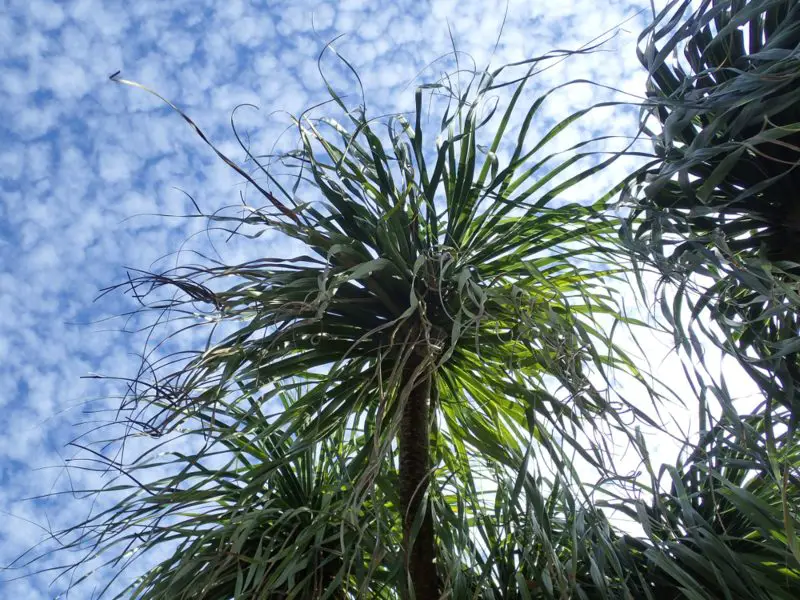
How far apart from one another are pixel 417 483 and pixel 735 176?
89 cm

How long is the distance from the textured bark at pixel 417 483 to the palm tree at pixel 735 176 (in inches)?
21.9

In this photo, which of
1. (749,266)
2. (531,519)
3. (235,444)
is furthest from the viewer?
(235,444)

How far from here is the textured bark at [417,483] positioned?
1705 mm

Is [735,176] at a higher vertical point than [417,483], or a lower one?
higher

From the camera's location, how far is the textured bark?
1.71 m

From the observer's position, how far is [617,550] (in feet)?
5.58

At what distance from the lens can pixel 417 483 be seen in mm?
1809

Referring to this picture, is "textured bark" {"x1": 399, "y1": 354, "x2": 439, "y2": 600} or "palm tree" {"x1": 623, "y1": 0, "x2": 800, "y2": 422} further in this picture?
"textured bark" {"x1": 399, "y1": 354, "x2": 439, "y2": 600}

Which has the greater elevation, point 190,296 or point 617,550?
point 190,296

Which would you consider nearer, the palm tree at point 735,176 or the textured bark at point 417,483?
the palm tree at point 735,176

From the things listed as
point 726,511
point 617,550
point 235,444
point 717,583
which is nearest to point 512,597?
point 617,550

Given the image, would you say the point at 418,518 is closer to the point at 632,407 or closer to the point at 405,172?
the point at 632,407

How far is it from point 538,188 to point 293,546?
932 mm

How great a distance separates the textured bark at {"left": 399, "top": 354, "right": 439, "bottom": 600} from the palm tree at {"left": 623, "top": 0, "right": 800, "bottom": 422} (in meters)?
0.56
